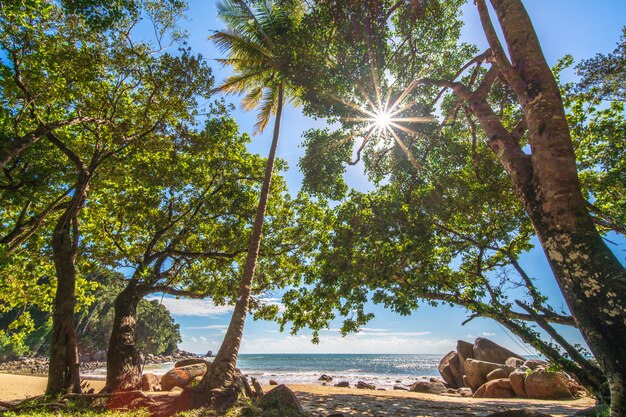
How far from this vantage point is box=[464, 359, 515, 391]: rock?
65.1 ft

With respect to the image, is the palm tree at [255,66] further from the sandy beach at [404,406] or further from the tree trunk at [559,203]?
the tree trunk at [559,203]

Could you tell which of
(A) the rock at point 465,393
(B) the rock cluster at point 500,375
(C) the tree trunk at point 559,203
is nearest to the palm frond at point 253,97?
(C) the tree trunk at point 559,203

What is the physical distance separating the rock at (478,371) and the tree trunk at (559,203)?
71.6 feet

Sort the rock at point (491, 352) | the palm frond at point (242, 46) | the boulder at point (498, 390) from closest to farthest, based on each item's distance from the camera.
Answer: the palm frond at point (242, 46), the boulder at point (498, 390), the rock at point (491, 352)

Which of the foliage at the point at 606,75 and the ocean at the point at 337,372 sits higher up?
the foliage at the point at 606,75

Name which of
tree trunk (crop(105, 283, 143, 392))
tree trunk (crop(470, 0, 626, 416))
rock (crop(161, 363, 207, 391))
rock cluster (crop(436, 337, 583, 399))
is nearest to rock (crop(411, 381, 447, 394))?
rock cluster (crop(436, 337, 583, 399))

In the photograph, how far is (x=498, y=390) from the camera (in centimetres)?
1650

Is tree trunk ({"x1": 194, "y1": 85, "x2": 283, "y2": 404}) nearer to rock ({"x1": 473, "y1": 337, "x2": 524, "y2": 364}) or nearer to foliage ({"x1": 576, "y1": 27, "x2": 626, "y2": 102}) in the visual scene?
foliage ({"x1": 576, "y1": 27, "x2": 626, "y2": 102})

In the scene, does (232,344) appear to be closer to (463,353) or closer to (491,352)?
(491,352)

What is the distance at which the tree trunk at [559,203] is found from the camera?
8.36ft

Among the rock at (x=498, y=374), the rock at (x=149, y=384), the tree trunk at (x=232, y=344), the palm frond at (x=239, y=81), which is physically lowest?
the rock at (x=149, y=384)

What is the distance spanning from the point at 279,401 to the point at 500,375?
18035mm

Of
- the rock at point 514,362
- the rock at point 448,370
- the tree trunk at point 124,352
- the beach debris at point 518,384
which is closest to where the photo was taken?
the tree trunk at point 124,352

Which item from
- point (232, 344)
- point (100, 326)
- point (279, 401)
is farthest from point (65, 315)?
point (100, 326)
